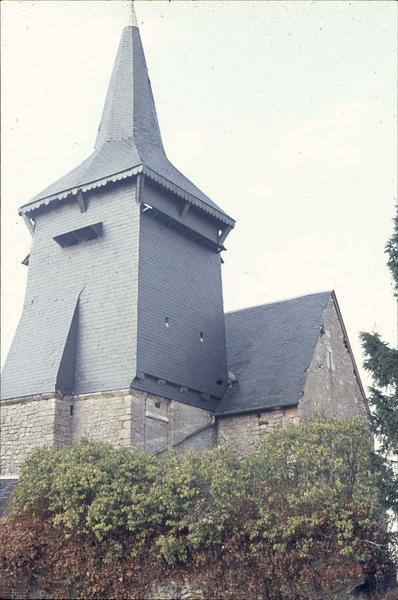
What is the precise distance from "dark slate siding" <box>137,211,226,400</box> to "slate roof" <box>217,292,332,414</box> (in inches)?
32.7

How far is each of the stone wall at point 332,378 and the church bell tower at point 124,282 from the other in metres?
2.84

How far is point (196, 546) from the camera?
1512 centimetres

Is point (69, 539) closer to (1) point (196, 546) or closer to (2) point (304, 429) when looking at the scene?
(1) point (196, 546)

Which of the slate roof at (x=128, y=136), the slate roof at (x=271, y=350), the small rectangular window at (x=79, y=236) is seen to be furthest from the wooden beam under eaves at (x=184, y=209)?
the slate roof at (x=271, y=350)

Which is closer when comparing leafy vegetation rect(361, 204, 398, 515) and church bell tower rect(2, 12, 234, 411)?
leafy vegetation rect(361, 204, 398, 515)

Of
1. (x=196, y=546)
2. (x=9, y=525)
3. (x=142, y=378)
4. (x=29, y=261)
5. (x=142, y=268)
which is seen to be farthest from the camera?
(x=29, y=261)

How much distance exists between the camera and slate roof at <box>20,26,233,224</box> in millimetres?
24484

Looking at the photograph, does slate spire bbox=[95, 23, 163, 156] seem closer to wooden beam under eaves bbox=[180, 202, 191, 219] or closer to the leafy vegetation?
wooden beam under eaves bbox=[180, 202, 191, 219]

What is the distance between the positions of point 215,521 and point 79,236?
1142 centimetres

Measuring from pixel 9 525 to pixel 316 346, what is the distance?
10.5 metres

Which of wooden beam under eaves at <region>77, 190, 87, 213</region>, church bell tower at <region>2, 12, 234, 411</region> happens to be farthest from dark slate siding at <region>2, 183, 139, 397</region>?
wooden beam under eaves at <region>77, 190, 87, 213</region>

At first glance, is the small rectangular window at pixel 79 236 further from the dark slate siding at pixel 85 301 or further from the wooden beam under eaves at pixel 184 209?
the wooden beam under eaves at pixel 184 209

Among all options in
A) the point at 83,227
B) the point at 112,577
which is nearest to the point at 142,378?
the point at 83,227

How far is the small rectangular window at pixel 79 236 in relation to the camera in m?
23.8
